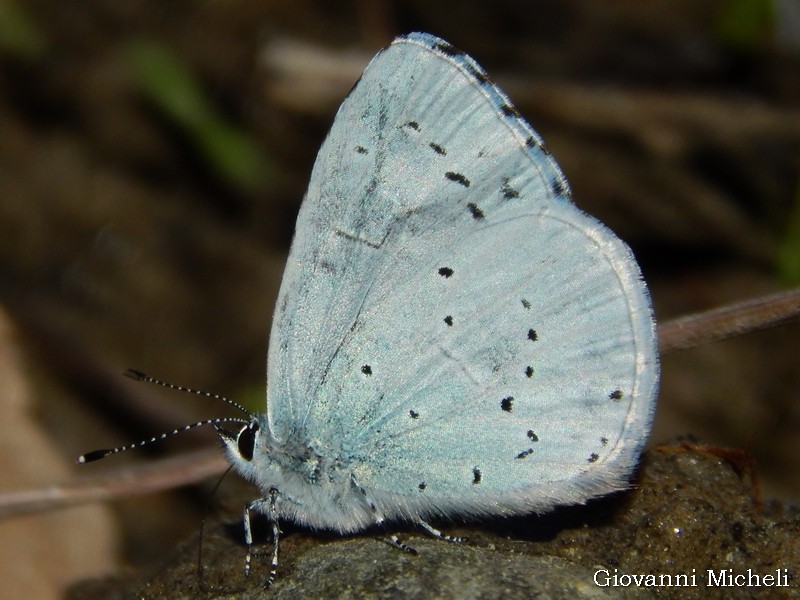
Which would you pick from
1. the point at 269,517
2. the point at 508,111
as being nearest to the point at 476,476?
the point at 269,517

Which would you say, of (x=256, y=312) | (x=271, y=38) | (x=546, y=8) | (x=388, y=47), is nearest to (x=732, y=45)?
(x=546, y=8)

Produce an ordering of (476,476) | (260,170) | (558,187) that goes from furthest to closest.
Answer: (260,170)
(558,187)
(476,476)

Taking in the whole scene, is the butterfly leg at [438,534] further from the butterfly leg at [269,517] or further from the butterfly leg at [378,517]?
the butterfly leg at [269,517]

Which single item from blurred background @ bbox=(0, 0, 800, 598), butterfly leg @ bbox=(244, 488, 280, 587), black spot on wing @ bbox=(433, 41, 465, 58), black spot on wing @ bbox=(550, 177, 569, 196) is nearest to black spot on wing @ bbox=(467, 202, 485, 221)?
black spot on wing @ bbox=(550, 177, 569, 196)

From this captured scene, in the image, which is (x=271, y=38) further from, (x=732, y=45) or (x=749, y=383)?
(x=749, y=383)

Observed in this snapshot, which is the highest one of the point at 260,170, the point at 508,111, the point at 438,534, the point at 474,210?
the point at 260,170

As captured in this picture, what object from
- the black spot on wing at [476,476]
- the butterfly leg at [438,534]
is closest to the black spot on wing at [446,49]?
the black spot on wing at [476,476]

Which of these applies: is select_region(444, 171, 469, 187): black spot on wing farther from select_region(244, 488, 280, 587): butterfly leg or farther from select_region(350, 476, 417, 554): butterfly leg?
select_region(244, 488, 280, 587): butterfly leg

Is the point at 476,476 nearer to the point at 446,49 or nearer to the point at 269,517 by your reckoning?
the point at 269,517

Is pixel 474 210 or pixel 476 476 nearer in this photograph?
pixel 476 476
